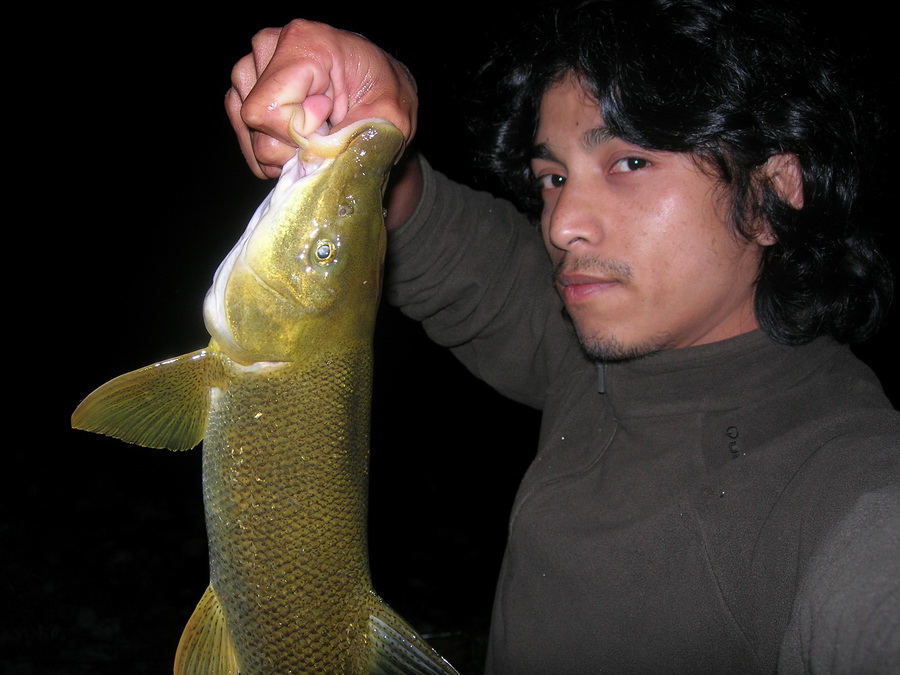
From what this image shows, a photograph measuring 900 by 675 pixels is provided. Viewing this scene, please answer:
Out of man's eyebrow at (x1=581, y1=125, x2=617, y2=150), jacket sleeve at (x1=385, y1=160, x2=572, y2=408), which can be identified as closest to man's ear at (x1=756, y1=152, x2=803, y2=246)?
man's eyebrow at (x1=581, y1=125, x2=617, y2=150)

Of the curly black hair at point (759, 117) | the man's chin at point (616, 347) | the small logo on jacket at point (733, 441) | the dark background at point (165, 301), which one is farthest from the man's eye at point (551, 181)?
the dark background at point (165, 301)

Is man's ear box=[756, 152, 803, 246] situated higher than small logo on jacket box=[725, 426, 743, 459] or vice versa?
man's ear box=[756, 152, 803, 246]

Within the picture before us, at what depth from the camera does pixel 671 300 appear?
181 centimetres

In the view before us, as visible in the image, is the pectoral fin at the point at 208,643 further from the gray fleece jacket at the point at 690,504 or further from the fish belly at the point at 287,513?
the gray fleece jacket at the point at 690,504

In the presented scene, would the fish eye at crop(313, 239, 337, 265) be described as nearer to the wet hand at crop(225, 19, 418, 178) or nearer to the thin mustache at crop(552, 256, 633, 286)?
the wet hand at crop(225, 19, 418, 178)

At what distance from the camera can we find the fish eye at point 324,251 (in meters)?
1.40

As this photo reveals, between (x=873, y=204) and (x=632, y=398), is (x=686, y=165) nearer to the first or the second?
(x=632, y=398)

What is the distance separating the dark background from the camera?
234 inches

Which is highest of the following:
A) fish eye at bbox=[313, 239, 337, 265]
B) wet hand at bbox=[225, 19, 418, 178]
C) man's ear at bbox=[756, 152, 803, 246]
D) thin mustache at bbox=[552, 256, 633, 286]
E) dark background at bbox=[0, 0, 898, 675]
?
wet hand at bbox=[225, 19, 418, 178]

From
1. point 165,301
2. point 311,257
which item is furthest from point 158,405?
point 165,301

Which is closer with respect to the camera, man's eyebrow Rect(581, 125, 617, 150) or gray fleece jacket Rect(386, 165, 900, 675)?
gray fleece jacket Rect(386, 165, 900, 675)

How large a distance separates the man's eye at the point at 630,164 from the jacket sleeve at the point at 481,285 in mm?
653

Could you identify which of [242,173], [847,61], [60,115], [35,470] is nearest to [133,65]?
[60,115]

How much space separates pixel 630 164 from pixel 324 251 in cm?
96
